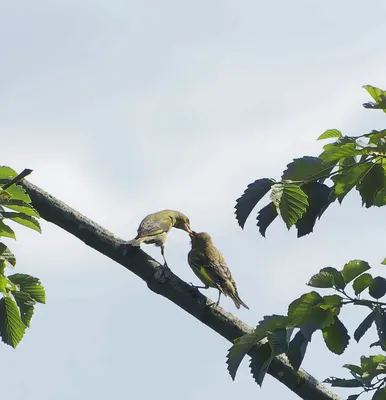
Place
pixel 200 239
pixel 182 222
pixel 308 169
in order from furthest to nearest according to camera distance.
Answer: pixel 182 222
pixel 200 239
pixel 308 169

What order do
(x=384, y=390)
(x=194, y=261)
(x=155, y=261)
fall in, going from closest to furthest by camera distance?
(x=384, y=390)
(x=155, y=261)
(x=194, y=261)

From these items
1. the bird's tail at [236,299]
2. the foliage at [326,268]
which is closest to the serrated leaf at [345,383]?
the foliage at [326,268]

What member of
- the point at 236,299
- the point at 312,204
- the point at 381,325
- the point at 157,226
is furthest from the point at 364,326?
the point at 157,226

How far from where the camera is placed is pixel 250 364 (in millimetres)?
3109

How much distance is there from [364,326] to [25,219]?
54.4 inches

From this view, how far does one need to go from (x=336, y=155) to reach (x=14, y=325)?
146 cm

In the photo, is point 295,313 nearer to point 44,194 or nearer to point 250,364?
point 250,364

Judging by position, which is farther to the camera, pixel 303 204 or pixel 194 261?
pixel 194 261

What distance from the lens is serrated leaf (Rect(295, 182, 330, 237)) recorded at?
3.19m

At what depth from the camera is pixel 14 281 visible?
3584 mm

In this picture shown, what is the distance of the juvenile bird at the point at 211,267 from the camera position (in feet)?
27.8

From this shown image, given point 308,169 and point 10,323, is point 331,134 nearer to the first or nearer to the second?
point 308,169

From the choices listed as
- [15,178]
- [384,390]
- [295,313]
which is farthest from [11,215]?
[384,390]

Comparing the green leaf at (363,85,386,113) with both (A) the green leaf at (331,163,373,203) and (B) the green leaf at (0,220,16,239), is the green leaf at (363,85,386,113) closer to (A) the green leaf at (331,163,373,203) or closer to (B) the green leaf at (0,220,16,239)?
(A) the green leaf at (331,163,373,203)
